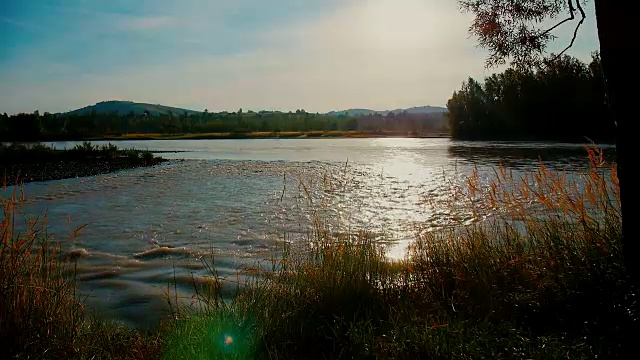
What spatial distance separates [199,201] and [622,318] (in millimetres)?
14602

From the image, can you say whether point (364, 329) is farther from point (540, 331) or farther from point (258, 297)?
point (540, 331)

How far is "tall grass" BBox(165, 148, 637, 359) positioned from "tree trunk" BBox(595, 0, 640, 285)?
41 centimetres

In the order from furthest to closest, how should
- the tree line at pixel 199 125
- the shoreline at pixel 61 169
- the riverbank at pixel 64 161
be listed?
the tree line at pixel 199 125
the riverbank at pixel 64 161
the shoreline at pixel 61 169

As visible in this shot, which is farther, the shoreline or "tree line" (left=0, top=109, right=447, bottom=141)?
"tree line" (left=0, top=109, right=447, bottom=141)

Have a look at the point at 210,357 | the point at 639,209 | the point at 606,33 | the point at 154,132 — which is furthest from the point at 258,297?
the point at 154,132

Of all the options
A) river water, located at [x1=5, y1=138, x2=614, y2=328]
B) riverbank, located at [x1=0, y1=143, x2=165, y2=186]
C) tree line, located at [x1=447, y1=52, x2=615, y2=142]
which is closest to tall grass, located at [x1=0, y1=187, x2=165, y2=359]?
river water, located at [x1=5, y1=138, x2=614, y2=328]

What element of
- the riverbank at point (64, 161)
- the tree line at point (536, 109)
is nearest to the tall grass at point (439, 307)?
the riverbank at point (64, 161)

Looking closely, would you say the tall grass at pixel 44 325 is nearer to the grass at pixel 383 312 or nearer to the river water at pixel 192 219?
the grass at pixel 383 312

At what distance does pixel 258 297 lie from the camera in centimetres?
475

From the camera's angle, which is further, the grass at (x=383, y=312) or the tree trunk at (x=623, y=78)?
the tree trunk at (x=623, y=78)

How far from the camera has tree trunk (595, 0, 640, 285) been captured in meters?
4.12

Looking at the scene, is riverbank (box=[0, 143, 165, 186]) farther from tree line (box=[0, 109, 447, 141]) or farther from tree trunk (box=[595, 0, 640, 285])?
tree line (box=[0, 109, 447, 141])

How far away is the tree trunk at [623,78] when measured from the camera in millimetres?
4121

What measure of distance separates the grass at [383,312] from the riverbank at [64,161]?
874 inches
